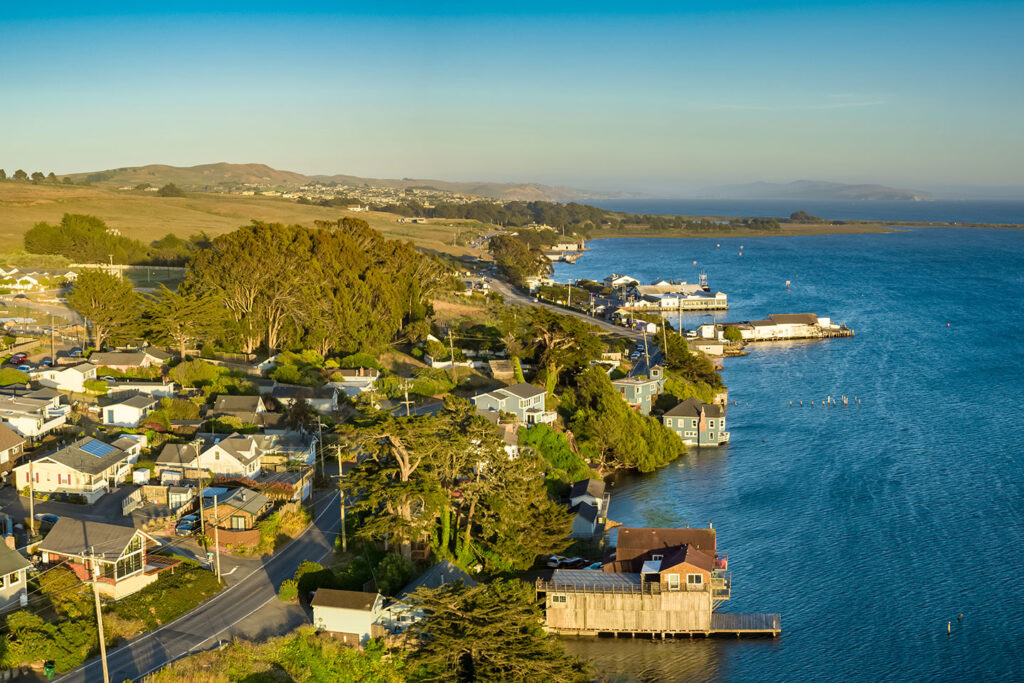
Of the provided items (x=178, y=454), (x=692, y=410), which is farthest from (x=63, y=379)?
(x=692, y=410)

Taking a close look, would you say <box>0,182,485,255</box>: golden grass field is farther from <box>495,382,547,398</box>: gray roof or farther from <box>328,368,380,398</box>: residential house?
<box>495,382,547,398</box>: gray roof

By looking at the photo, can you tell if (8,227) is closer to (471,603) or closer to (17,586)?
(17,586)

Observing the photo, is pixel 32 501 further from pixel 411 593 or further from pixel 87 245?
pixel 87 245

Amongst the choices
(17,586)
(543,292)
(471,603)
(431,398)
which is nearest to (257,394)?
(431,398)

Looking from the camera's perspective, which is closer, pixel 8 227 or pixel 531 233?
pixel 8 227

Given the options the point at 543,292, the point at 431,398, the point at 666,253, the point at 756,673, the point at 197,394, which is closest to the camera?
the point at 756,673

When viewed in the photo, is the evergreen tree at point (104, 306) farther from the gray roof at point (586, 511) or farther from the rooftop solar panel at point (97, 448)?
the gray roof at point (586, 511)
